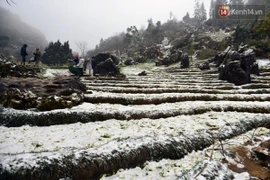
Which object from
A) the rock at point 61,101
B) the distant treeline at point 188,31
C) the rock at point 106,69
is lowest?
the rock at point 61,101

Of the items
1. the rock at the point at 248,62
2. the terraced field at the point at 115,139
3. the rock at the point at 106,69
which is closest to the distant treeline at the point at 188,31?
the rock at the point at 248,62

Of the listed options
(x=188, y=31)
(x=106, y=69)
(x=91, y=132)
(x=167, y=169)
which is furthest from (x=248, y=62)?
(x=188, y=31)

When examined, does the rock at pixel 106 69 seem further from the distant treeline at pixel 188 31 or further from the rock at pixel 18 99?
the distant treeline at pixel 188 31

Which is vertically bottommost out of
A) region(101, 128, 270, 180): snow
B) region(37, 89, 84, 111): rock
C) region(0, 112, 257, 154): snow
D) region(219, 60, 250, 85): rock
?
region(101, 128, 270, 180): snow

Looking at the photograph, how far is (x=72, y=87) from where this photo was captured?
48.1 feet

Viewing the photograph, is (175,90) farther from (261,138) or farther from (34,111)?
(34,111)

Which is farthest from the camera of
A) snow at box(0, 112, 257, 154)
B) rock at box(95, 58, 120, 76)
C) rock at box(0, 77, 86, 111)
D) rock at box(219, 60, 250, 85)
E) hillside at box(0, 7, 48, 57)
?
hillside at box(0, 7, 48, 57)

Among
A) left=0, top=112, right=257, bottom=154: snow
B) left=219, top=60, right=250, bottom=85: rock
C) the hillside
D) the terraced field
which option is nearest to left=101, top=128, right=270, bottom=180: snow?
the terraced field

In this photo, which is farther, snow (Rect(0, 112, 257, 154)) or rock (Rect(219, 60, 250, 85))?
rock (Rect(219, 60, 250, 85))

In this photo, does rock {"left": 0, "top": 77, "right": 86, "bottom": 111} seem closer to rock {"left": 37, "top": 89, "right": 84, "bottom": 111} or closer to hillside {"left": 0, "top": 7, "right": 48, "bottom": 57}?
rock {"left": 37, "top": 89, "right": 84, "bottom": 111}

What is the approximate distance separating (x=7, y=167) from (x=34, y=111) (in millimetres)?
6091

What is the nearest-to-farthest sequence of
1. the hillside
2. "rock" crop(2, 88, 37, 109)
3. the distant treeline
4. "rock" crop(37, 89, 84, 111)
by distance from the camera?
1. "rock" crop(2, 88, 37, 109)
2. "rock" crop(37, 89, 84, 111)
3. the distant treeline
4. the hillside

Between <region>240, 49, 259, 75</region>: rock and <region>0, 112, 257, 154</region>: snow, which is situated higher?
<region>240, 49, 259, 75</region>: rock

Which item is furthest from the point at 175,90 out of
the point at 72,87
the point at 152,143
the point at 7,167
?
the point at 7,167
